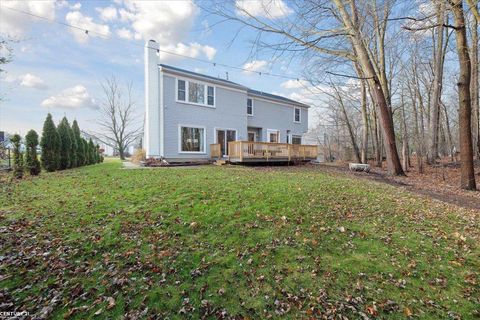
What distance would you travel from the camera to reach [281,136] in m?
20.2

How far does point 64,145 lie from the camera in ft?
44.5

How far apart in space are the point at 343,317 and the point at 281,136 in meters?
18.4

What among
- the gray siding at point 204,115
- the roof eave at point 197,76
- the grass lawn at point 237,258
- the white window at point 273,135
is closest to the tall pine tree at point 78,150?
A: the gray siding at point 204,115

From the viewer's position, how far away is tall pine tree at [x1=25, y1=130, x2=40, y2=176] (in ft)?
36.8

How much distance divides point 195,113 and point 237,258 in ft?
41.3

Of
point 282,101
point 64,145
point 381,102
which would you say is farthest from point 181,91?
point 381,102

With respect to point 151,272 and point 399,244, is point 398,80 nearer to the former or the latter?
point 399,244

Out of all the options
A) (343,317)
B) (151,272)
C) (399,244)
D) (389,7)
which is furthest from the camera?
(389,7)

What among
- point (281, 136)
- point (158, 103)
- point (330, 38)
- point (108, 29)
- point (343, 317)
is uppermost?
point (108, 29)

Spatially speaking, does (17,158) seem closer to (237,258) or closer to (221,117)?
(221,117)

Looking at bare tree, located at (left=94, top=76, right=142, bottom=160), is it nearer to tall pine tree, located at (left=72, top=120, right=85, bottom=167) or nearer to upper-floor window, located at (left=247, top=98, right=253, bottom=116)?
tall pine tree, located at (left=72, top=120, right=85, bottom=167)

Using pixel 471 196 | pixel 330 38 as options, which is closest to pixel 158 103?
pixel 330 38

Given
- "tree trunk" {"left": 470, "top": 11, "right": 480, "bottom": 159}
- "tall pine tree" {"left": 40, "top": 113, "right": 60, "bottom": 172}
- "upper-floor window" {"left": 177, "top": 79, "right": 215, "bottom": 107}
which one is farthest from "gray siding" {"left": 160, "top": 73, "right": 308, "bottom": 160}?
"tree trunk" {"left": 470, "top": 11, "right": 480, "bottom": 159}

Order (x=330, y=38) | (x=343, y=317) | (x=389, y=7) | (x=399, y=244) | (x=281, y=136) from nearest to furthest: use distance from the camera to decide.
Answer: (x=343, y=317) → (x=399, y=244) → (x=389, y=7) → (x=330, y=38) → (x=281, y=136)
